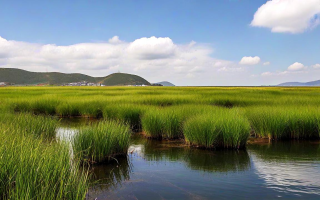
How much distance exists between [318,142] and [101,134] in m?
9.15

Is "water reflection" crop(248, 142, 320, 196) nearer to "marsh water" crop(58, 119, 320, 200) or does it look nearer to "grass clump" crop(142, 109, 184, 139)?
"marsh water" crop(58, 119, 320, 200)

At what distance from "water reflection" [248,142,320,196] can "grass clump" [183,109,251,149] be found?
0.73 metres

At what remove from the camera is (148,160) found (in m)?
8.29

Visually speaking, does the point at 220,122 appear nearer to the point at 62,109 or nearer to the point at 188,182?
the point at 188,182

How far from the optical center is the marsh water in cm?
566

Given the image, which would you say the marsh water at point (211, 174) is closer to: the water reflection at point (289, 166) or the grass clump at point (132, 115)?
the water reflection at point (289, 166)

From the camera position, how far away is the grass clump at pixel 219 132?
9.11m

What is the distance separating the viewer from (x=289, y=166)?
748 cm

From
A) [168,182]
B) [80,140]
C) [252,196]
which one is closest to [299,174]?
[252,196]

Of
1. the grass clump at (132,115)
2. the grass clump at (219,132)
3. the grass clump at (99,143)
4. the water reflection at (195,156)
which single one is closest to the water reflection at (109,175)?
the grass clump at (99,143)

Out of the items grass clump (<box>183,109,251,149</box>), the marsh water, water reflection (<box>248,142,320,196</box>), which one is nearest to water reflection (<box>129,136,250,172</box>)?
the marsh water

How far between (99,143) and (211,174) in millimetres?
3509

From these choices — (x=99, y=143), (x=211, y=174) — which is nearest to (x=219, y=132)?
(x=211, y=174)

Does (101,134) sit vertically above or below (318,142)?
above
